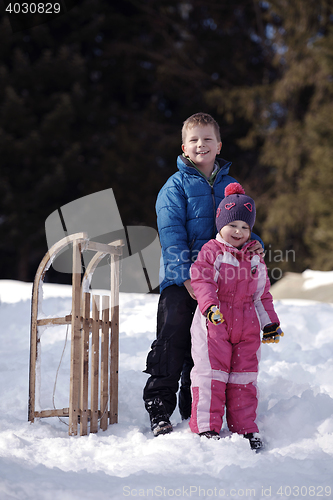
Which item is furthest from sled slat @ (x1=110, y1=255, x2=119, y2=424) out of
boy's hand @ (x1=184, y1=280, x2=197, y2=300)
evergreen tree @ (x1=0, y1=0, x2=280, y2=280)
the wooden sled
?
evergreen tree @ (x1=0, y1=0, x2=280, y2=280)

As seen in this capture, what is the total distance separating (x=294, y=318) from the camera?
192 inches

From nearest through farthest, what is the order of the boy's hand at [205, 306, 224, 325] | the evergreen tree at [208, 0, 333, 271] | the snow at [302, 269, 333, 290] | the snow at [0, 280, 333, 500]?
the snow at [0, 280, 333, 500]
the boy's hand at [205, 306, 224, 325]
the snow at [302, 269, 333, 290]
the evergreen tree at [208, 0, 333, 271]

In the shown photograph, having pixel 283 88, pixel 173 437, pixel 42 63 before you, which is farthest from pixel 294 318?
pixel 42 63

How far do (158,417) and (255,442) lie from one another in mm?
488

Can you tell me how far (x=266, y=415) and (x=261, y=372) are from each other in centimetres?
95

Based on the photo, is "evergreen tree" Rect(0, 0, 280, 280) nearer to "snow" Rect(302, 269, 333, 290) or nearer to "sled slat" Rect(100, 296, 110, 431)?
"snow" Rect(302, 269, 333, 290)

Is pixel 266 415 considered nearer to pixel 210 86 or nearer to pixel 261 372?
pixel 261 372

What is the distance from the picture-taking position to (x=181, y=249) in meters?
2.66

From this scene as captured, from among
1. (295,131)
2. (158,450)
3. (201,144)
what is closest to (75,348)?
(158,450)

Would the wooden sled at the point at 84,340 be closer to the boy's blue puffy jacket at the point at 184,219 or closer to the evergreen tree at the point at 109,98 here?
the boy's blue puffy jacket at the point at 184,219

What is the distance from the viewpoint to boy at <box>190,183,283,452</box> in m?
2.47

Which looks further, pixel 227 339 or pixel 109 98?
pixel 109 98

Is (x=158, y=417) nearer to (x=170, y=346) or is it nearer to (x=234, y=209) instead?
(x=170, y=346)

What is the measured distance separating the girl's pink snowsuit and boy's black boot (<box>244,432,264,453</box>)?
0.03m
